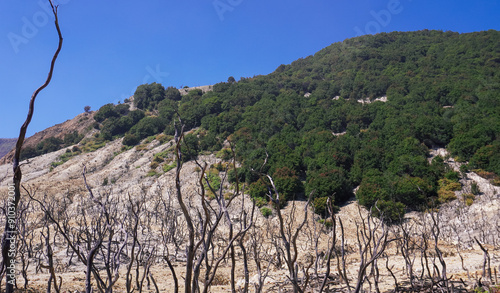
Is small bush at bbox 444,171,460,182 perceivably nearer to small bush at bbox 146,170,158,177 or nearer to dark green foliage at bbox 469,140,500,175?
dark green foliage at bbox 469,140,500,175

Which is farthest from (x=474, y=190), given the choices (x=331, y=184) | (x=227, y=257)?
(x=227, y=257)

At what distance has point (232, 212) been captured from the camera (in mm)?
25734

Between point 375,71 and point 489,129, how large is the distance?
1249 inches

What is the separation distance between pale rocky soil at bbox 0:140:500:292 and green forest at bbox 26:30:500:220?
1731mm

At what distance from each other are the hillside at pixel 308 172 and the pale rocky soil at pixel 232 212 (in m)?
0.14

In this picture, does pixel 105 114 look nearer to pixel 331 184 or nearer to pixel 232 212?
pixel 232 212

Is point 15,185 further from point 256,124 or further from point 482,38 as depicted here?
point 482,38

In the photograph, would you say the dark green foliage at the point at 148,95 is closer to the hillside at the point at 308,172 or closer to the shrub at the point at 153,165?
the hillside at the point at 308,172

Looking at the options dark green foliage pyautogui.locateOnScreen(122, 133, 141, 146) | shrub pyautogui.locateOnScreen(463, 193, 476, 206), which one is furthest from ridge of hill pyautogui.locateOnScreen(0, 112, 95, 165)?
shrub pyautogui.locateOnScreen(463, 193, 476, 206)

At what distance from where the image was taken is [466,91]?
37.6m

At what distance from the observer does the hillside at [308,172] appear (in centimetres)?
976

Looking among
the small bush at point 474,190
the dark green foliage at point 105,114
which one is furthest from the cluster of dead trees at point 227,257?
the dark green foliage at point 105,114

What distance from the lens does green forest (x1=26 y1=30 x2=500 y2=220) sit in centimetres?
2450

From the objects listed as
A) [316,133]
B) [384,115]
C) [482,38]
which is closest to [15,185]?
[316,133]
